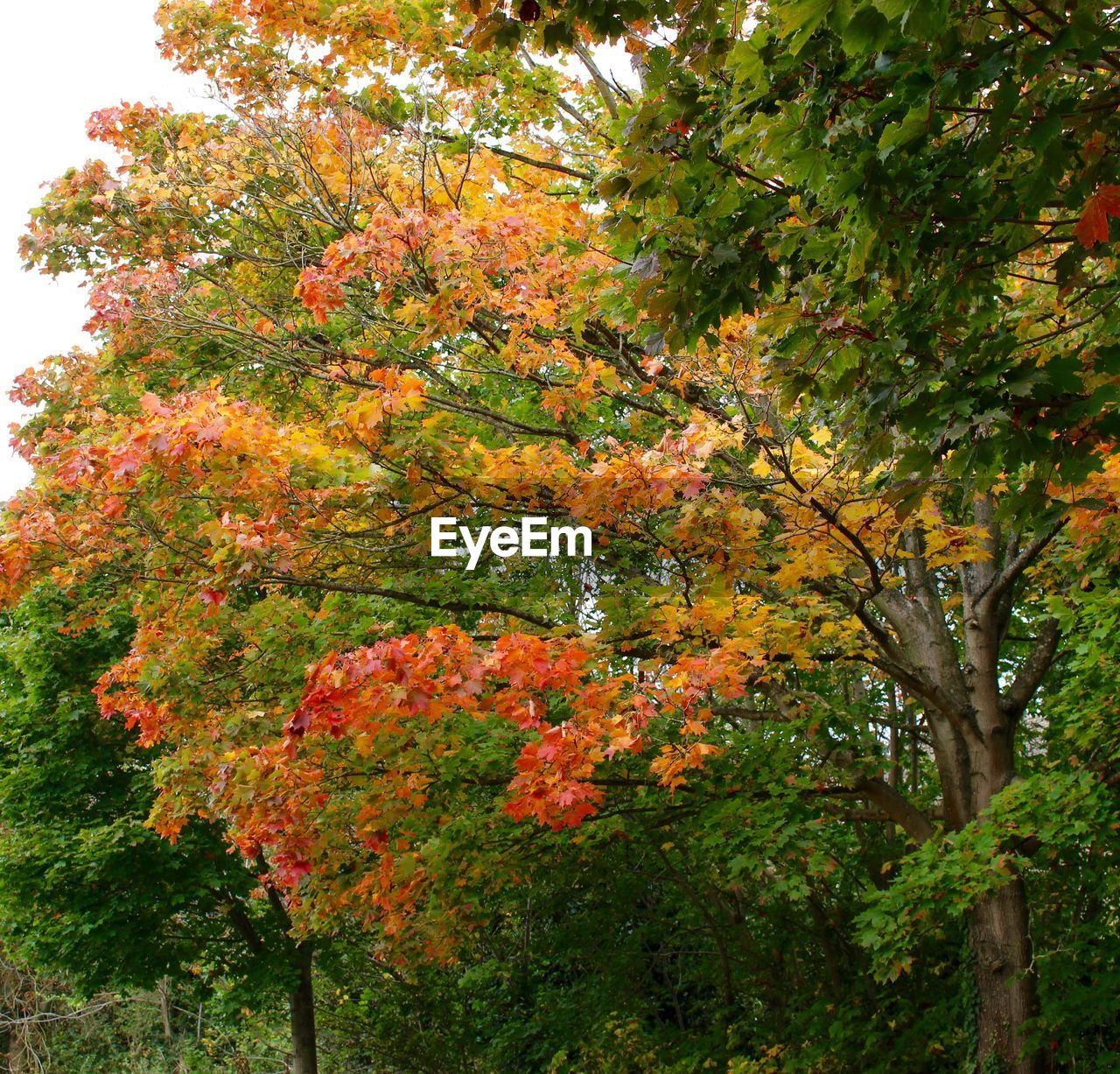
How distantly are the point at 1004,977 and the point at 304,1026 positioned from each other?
7.91 metres

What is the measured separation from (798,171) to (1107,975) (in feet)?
18.4

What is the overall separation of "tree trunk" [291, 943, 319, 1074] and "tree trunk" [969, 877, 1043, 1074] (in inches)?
289

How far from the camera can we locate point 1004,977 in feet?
Answer: 21.8

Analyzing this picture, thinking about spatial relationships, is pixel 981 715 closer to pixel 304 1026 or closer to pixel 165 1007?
pixel 304 1026

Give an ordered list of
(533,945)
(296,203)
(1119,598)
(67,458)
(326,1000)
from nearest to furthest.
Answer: (1119,598) < (67,458) < (296,203) < (533,945) < (326,1000)

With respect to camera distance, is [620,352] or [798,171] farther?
[620,352]

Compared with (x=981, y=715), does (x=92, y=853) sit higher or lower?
lower

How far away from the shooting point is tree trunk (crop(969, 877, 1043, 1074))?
6514mm

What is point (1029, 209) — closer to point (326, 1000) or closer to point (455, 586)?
point (455, 586)

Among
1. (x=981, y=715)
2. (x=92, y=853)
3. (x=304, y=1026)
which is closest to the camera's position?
(x=981, y=715)

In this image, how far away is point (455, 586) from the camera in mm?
7082

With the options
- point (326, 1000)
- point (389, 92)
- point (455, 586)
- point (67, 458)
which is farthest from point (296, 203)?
point (326, 1000)

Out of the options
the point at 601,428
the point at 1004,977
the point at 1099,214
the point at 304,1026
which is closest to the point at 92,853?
the point at 304,1026

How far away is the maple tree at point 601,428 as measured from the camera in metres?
2.95
